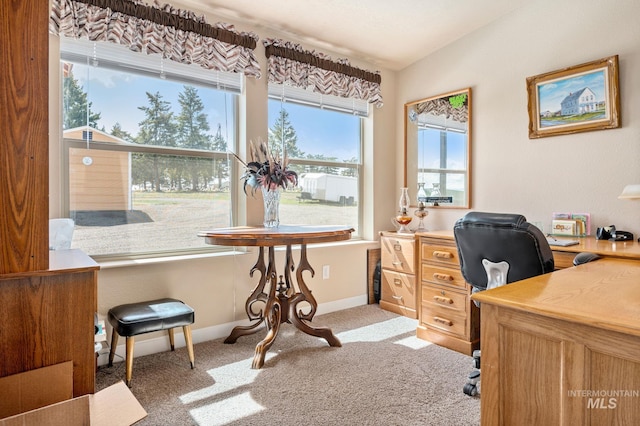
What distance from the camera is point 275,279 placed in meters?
2.73

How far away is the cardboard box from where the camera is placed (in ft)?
3.52

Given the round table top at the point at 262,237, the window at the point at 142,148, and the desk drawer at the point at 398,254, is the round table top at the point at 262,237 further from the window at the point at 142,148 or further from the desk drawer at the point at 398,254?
the desk drawer at the point at 398,254

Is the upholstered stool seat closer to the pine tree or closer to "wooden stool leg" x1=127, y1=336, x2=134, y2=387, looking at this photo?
"wooden stool leg" x1=127, y1=336, x2=134, y2=387

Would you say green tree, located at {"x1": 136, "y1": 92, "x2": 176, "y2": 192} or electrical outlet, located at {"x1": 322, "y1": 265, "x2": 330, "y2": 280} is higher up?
green tree, located at {"x1": 136, "y1": 92, "x2": 176, "y2": 192}

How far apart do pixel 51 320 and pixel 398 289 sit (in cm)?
293

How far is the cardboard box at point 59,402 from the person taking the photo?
1.07 metres

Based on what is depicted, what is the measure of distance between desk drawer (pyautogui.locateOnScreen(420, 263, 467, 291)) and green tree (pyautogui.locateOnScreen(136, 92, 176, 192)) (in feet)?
7.05

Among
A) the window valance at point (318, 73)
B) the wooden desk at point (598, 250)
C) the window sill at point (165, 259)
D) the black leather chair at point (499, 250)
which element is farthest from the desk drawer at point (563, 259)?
the window valance at point (318, 73)

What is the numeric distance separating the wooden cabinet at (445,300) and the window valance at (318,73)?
1621 mm

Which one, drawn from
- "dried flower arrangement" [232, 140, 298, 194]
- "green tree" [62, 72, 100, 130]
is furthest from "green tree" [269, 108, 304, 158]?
"green tree" [62, 72, 100, 130]

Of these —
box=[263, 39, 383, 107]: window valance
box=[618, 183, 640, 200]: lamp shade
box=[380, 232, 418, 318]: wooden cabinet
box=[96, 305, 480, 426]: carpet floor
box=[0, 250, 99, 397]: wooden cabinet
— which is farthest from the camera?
box=[380, 232, 418, 318]: wooden cabinet

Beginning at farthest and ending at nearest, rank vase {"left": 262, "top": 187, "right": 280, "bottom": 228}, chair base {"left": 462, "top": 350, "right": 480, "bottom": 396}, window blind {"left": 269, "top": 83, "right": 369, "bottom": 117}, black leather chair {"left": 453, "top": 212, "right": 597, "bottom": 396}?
window blind {"left": 269, "top": 83, "right": 369, "bottom": 117}
vase {"left": 262, "top": 187, "right": 280, "bottom": 228}
chair base {"left": 462, "top": 350, "right": 480, "bottom": 396}
black leather chair {"left": 453, "top": 212, "right": 597, "bottom": 396}

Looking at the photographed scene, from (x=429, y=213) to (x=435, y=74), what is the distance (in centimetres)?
139

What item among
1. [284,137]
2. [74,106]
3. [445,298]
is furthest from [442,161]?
[74,106]
